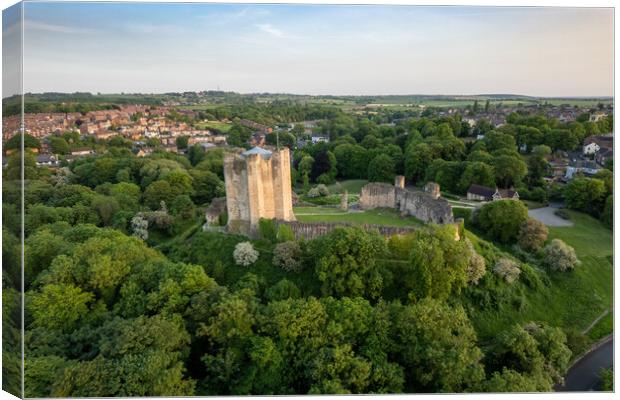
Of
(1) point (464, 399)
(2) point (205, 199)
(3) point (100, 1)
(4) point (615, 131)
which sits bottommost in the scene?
(1) point (464, 399)

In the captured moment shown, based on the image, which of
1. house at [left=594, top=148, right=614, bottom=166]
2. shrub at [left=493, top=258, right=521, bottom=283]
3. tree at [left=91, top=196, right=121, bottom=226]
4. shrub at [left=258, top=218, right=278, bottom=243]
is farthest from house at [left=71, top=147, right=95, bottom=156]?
house at [left=594, top=148, right=614, bottom=166]

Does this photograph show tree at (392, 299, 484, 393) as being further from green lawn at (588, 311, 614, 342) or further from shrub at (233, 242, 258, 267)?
green lawn at (588, 311, 614, 342)

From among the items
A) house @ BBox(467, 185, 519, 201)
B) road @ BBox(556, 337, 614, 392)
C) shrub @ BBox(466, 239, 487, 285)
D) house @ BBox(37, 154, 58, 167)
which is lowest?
road @ BBox(556, 337, 614, 392)

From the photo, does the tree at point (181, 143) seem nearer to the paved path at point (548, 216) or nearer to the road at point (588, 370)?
the paved path at point (548, 216)

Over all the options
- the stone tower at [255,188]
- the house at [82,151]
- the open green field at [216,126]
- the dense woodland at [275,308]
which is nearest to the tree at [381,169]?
the dense woodland at [275,308]

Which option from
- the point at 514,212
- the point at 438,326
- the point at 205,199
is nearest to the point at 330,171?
the point at 205,199

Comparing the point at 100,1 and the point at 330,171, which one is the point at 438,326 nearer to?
the point at 100,1

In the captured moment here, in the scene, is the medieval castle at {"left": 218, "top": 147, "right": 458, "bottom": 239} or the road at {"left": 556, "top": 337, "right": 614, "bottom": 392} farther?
the medieval castle at {"left": 218, "top": 147, "right": 458, "bottom": 239}

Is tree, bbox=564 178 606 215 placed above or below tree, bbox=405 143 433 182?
below

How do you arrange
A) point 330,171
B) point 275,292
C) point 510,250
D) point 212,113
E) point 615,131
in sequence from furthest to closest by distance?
point 212,113
point 330,171
point 510,250
point 275,292
point 615,131
